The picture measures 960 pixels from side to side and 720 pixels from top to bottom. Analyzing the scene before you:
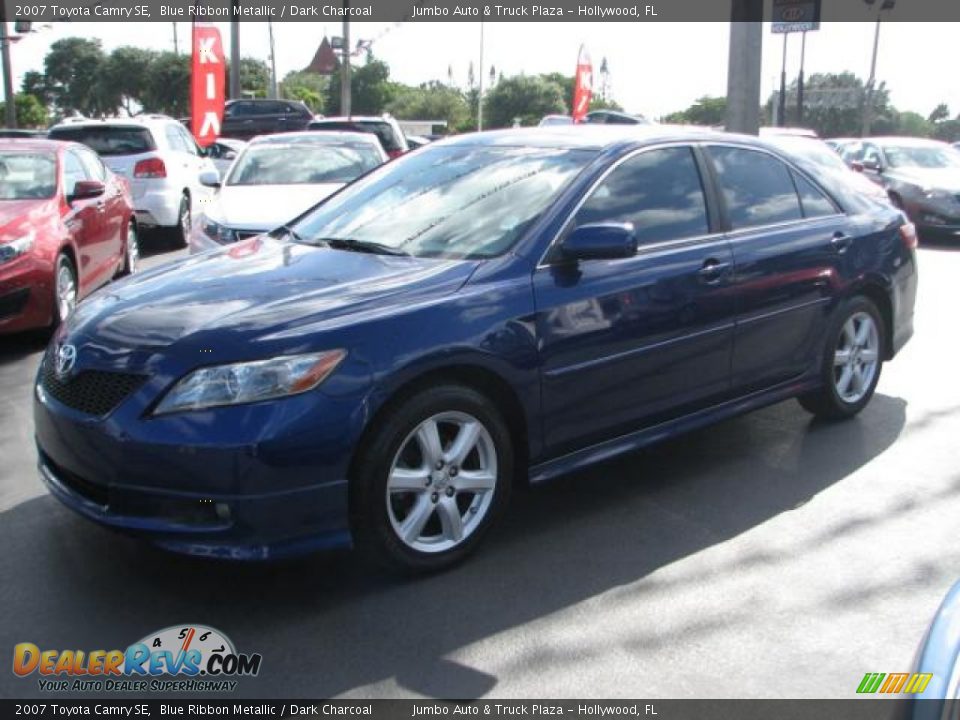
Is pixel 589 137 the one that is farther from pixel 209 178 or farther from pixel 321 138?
pixel 321 138

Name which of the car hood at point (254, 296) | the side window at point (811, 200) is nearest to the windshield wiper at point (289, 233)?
the car hood at point (254, 296)

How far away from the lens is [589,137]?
16.1 feet

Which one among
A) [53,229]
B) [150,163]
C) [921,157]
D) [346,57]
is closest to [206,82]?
[150,163]

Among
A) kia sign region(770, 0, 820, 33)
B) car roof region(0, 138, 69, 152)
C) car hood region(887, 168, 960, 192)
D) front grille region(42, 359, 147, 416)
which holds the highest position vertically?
kia sign region(770, 0, 820, 33)

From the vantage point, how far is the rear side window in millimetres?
12992

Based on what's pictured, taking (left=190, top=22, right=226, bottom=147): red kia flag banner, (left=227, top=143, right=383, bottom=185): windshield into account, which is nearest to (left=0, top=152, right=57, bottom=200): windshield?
(left=227, top=143, right=383, bottom=185): windshield

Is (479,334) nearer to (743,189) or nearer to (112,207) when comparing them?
(743,189)

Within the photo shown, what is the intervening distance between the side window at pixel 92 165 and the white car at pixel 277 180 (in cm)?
96

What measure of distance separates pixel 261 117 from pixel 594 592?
24596 mm

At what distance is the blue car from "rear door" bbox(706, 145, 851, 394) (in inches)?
0.6

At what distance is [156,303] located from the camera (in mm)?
3926

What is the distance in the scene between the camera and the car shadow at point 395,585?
3.34m

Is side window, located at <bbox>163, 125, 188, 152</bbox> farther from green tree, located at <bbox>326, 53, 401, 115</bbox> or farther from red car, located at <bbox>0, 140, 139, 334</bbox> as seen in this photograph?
green tree, located at <bbox>326, 53, 401, 115</bbox>

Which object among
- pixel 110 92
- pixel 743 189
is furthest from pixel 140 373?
pixel 110 92
